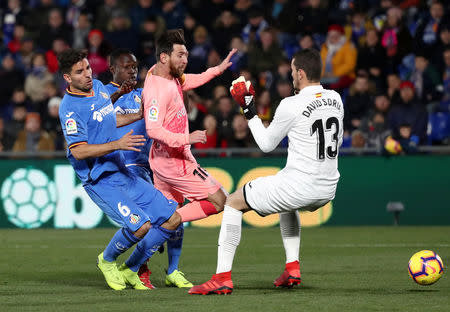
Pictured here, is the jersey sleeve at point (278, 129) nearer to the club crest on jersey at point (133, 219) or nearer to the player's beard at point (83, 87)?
the club crest on jersey at point (133, 219)

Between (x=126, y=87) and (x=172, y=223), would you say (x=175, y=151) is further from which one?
(x=126, y=87)

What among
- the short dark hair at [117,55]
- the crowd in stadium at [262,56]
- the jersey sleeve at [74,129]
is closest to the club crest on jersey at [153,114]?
the jersey sleeve at [74,129]

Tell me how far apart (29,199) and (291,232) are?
27.4ft

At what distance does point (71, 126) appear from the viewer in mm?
7645

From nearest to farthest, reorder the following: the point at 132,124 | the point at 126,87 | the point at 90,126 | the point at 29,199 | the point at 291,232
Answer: the point at 90,126 → the point at 291,232 → the point at 126,87 → the point at 132,124 → the point at 29,199

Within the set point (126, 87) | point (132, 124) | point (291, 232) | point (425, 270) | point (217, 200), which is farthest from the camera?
point (132, 124)

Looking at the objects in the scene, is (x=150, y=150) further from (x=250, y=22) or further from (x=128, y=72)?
(x=250, y=22)

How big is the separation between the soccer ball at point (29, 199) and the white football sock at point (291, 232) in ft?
26.4

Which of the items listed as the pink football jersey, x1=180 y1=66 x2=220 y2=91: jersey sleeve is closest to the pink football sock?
the pink football jersey

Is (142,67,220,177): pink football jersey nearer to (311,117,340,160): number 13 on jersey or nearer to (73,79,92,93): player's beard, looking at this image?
(73,79,92,93): player's beard

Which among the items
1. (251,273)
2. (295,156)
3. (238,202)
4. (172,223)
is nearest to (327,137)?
(295,156)

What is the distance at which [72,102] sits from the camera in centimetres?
774

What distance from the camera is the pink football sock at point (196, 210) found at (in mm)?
8109

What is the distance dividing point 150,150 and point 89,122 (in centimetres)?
81
